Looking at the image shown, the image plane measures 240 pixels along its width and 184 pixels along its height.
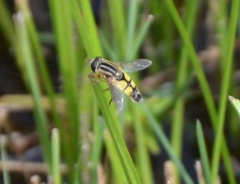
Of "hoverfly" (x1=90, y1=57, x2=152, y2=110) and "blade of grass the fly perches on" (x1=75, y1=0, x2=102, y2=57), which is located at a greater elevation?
"blade of grass the fly perches on" (x1=75, y1=0, x2=102, y2=57)

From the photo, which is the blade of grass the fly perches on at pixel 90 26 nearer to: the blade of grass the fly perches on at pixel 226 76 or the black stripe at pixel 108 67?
the black stripe at pixel 108 67

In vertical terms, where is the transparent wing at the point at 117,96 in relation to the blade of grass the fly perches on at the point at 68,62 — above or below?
below

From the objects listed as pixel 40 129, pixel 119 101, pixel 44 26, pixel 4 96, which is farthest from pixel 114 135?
pixel 44 26

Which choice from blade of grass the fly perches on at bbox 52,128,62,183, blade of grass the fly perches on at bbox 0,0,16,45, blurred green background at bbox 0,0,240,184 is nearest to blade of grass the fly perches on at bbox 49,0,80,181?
blurred green background at bbox 0,0,240,184

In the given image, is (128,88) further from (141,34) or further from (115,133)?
(115,133)

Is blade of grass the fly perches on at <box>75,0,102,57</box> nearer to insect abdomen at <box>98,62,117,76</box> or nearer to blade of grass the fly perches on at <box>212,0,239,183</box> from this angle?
insect abdomen at <box>98,62,117,76</box>

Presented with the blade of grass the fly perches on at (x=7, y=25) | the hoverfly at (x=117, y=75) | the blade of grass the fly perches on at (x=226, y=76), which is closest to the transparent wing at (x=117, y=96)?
the hoverfly at (x=117, y=75)

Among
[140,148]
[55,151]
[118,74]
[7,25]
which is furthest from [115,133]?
[7,25]

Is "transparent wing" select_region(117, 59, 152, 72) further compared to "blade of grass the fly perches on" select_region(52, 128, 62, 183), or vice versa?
"transparent wing" select_region(117, 59, 152, 72)

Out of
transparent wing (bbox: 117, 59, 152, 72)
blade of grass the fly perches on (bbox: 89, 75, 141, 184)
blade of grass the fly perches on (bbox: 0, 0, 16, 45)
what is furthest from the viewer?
blade of grass the fly perches on (bbox: 0, 0, 16, 45)
